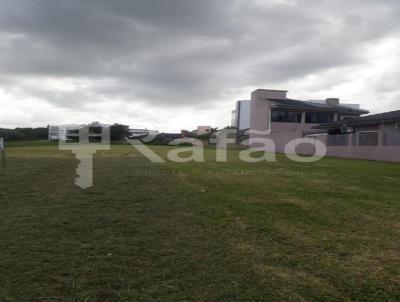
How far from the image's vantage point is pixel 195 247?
353 cm

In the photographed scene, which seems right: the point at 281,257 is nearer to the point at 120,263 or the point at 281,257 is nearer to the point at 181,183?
the point at 120,263

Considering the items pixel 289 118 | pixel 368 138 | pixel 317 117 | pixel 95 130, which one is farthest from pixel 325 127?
pixel 95 130

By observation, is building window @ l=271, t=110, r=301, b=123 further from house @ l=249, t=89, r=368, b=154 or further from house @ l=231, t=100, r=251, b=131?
house @ l=231, t=100, r=251, b=131

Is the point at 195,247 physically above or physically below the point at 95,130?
below

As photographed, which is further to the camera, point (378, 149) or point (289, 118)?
point (289, 118)

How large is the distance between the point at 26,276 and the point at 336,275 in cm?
252

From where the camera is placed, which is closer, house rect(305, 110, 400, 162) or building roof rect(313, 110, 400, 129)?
house rect(305, 110, 400, 162)

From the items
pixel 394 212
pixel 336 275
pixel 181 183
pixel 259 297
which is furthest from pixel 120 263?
pixel 181 183

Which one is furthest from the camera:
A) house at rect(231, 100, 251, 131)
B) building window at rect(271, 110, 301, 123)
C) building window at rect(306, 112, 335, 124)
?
house at rect(231, 100, 251, 131)

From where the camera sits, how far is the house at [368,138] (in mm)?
19156

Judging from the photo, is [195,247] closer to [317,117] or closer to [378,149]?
[378,149]

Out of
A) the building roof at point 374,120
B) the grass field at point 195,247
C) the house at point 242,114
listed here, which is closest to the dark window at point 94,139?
the building roof at point 374,120

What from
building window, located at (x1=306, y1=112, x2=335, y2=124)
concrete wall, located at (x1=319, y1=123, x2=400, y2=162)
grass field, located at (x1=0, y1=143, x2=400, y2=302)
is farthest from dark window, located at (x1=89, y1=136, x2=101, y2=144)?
grass field, located at (x1=0, y1=143, x2=400, y2=302)

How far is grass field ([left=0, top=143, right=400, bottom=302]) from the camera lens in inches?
101
